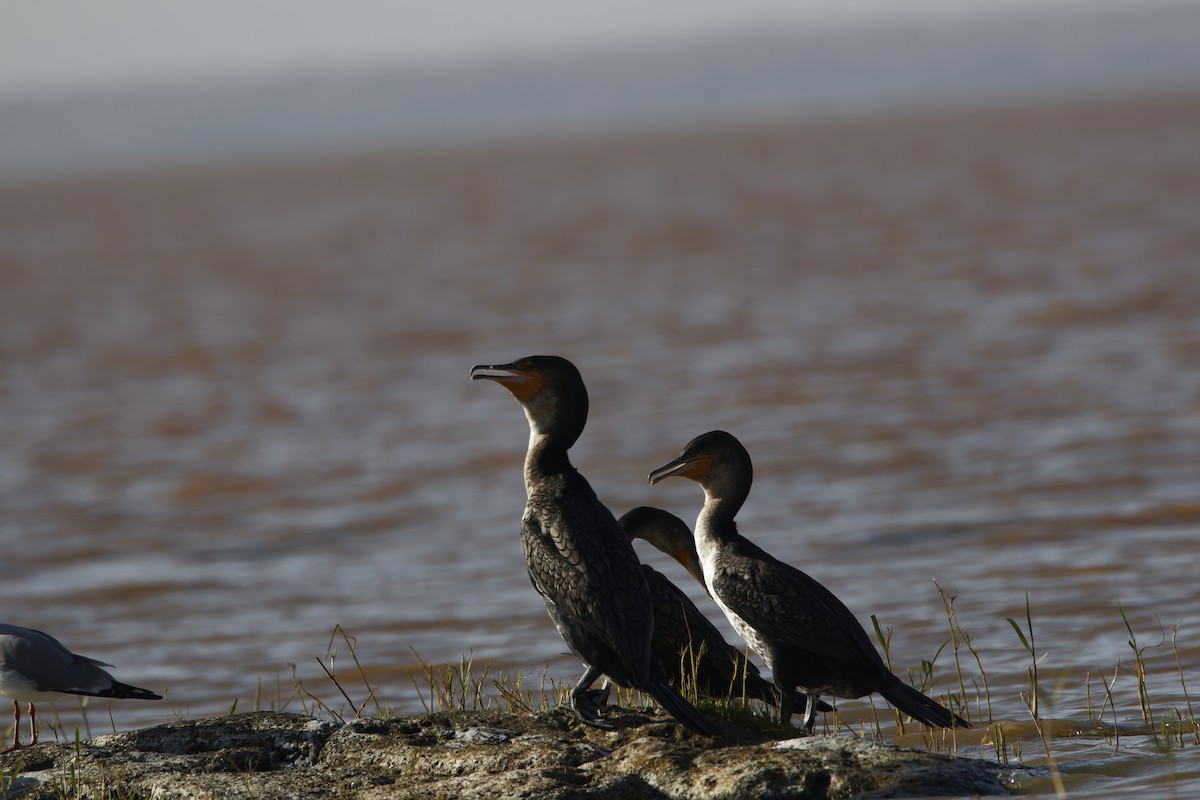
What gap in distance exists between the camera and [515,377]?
22.6 feet

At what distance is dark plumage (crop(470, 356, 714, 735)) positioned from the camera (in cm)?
635

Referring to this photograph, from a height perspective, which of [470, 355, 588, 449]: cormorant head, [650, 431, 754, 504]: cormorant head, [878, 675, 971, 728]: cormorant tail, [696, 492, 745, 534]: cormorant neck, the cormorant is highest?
[470, 355, 588, 449]: cormorant head

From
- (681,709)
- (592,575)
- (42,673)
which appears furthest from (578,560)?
(42,673)

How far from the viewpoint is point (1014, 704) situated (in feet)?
26.5

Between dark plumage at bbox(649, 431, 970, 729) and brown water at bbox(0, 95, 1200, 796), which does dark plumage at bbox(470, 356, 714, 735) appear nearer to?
dark plumage at bbox(649, 431, 970, 729)

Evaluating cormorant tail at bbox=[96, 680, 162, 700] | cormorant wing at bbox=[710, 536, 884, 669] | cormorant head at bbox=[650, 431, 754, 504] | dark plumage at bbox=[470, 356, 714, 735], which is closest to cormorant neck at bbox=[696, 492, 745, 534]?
cormorant head at bbox=[650, 431, 754, 504]

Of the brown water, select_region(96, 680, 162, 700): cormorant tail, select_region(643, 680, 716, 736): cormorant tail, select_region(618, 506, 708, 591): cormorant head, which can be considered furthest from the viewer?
the brown water

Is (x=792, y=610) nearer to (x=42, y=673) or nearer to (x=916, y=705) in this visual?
(x=916, y=705)

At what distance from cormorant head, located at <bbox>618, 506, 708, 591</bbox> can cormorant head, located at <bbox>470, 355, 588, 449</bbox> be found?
637 mm

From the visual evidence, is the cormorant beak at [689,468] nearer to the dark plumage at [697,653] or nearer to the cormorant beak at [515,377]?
the dark plumage at [697,653]

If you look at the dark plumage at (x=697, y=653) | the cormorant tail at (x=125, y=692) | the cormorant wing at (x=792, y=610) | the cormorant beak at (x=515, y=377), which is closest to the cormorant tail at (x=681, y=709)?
the cormorant wing at (x=792, y=610)

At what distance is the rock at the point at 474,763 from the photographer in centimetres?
593

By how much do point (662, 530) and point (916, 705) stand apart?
4.74 ft

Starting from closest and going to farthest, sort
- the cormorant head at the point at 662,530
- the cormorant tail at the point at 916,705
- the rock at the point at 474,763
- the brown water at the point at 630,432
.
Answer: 1. the rock at the point at 474,763
2. the cormorant tail at the point at 916,705
3. the cormorant head at the point at 662,530
4. the brown water at the point at 630,432
